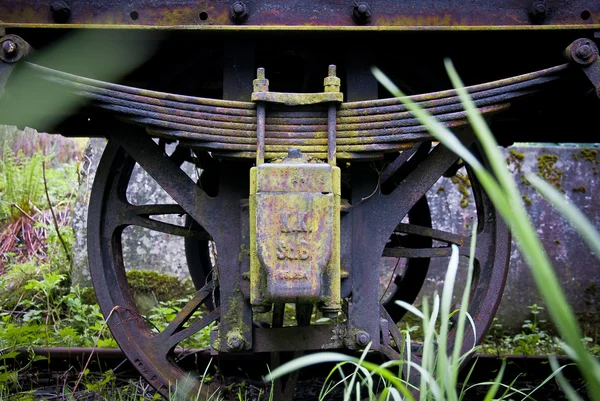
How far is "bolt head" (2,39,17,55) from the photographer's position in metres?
Answer: 2.53

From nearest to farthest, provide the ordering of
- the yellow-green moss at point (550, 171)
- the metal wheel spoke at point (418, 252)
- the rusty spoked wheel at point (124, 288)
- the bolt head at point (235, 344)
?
the bolt head at point (235, 344)
the rusty spoked wheel at point (124, 288)
the metal wheel spoke at point (418, 252)
the yellow-green moss at point (550, 171)

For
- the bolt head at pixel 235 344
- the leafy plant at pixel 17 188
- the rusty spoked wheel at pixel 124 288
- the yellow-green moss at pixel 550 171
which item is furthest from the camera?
the leafy plant at pixel 17 188

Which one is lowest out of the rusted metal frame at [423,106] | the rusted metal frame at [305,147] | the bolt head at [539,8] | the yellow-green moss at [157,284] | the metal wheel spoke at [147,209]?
the yellow-green moss at [157,284]

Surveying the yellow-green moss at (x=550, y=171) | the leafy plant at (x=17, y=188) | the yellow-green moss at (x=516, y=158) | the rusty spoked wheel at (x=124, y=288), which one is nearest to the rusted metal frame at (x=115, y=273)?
the rusty spoked wheel at (x=124, y=288)

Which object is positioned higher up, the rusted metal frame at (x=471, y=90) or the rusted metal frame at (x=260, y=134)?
the rusted metal frame at (x=471, y=90)

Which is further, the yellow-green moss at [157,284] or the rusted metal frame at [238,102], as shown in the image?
the yellow-green moss at [157,284]

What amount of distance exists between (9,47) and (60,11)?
9.2 inches

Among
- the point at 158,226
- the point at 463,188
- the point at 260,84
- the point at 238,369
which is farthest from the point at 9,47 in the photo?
the point at 463,188

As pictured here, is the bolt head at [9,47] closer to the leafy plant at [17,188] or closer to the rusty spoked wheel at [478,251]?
the rusty spoked wheel at [478,251]

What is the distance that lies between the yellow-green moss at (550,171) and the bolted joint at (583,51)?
338 cm

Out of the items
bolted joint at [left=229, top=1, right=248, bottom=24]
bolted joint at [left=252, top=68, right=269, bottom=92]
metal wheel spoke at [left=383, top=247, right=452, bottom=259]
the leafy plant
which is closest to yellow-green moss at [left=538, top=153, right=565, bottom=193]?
metal wheel spoke at [left=383, top=247, right=452, bottom=259]

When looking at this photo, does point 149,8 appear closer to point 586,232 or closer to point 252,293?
point 252,293

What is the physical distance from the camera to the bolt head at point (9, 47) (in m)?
2.53

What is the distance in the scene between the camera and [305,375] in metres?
4.06
